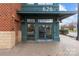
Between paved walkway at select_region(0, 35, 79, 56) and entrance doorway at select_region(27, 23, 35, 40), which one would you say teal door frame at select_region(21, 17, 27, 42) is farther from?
paved walkway at select_region(0, 35, 79, 56)

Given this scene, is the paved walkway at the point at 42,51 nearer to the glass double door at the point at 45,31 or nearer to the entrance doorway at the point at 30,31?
the glass double door at the point at 45,31

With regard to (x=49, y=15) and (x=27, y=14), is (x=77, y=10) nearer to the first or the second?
(x=49, y=15)

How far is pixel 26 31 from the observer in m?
21.2

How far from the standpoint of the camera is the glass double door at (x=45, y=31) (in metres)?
21.1

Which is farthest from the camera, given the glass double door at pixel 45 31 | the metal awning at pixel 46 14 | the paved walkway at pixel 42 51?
the glass double door at pixel 45 31

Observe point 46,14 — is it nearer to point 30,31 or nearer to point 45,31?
point 45,31

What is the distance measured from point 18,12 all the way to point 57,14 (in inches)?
159

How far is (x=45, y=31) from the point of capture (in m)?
21.2

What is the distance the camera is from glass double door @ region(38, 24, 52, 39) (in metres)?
21.1

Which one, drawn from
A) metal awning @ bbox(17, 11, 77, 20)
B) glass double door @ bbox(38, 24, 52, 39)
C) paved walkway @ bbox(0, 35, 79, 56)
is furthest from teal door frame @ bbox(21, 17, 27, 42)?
paved walkway @ bbox(0, 35, 79, 56)

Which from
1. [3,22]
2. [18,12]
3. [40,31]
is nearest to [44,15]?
[40,31]

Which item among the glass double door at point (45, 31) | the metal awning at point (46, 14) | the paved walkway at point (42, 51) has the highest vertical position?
the metal awning at point (46, 14)

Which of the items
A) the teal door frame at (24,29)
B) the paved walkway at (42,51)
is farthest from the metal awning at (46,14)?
the paved walkway at (42,51)

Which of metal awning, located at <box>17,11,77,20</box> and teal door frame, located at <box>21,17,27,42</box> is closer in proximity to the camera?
metal awning, located at <box>17,11,77,20</box>
